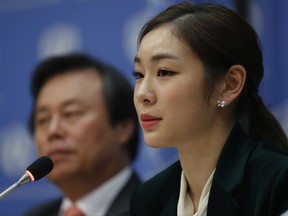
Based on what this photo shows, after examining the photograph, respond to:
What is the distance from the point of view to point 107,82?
3.03 metres

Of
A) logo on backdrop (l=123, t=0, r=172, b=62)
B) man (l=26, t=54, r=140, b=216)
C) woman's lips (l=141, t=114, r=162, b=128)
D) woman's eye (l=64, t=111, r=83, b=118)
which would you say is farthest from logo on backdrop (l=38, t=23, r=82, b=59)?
woman's lips (l=141, t=114, r=162, b=128)

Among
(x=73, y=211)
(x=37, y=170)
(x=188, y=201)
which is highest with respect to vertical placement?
(x=37, y=170)

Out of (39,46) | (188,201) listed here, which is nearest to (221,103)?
(188,201)

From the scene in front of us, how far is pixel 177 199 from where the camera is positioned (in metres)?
1.79

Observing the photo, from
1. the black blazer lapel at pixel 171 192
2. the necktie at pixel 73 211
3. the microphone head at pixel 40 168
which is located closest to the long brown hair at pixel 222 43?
the black blazer lapel at pixel 171 192

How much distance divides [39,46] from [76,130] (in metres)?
0.96

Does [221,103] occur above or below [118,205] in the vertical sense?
above

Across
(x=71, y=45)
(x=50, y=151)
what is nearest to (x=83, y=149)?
(x=50, y=151)

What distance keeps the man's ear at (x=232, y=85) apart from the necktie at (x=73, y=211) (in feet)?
4.33

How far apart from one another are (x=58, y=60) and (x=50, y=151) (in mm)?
490

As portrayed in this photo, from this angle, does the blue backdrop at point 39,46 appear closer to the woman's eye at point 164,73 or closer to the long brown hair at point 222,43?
the long brown hair at point 222,43

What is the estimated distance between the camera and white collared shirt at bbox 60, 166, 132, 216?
9.07 ft

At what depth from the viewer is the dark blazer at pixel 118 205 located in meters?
2.62

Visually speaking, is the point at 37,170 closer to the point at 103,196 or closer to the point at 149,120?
the point at 149,120
